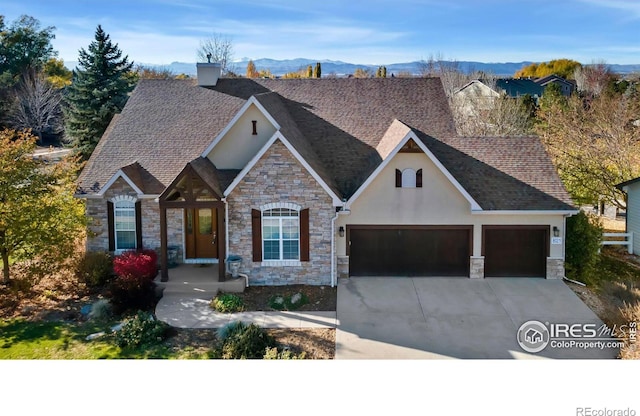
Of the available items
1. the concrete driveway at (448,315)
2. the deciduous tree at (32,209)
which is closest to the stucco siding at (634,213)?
the concrete driveway at (448,315)

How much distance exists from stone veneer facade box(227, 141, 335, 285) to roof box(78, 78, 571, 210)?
0.59 metres

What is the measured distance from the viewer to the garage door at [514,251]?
16.8 meters

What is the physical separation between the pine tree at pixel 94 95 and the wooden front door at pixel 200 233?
1344 cm

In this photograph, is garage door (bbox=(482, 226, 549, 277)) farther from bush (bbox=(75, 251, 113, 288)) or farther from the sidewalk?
bush (bbox=(75, 251, 113, 288))

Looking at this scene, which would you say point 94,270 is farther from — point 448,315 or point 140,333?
point 448,315

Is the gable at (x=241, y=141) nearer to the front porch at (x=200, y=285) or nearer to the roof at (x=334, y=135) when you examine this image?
the roof at (x=334, y=135)

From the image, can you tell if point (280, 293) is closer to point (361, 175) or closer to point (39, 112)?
point (361, 175)

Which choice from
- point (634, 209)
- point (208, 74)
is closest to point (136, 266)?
point (208, 74)

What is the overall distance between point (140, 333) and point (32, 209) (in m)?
4.76

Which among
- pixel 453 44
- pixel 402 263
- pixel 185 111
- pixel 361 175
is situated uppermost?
pixel 453 44

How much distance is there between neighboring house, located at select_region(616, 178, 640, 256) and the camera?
19.7 metres
